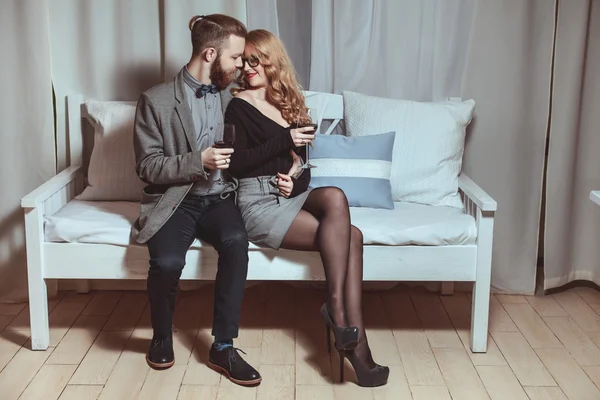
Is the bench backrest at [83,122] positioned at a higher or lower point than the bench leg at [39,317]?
higher

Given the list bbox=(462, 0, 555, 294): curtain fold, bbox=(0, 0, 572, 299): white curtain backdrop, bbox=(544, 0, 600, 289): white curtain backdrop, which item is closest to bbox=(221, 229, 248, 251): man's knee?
bbox=(0, 0, 572, 299): white curtain backdrop

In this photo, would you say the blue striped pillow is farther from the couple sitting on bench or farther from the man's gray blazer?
the man's gray blazer

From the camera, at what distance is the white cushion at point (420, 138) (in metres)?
2.93

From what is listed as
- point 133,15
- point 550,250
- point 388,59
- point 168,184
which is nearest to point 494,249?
point 550,250

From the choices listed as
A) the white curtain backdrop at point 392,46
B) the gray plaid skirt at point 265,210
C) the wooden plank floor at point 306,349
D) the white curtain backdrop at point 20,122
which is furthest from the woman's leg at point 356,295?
the white curtain backdrop at point 20,122

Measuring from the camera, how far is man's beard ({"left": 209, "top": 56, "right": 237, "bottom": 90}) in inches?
102

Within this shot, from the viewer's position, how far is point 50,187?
2.70 metres

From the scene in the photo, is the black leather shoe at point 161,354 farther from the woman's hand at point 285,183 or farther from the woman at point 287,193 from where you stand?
the woman's hand at point 285,183

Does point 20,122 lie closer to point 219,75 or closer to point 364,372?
point 219,75

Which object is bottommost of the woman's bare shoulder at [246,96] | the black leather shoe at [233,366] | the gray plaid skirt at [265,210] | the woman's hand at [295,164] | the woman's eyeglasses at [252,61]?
the black leather shoe at [233,366]

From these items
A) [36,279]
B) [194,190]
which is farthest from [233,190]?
[36,279]

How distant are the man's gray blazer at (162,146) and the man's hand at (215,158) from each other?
0.06 m

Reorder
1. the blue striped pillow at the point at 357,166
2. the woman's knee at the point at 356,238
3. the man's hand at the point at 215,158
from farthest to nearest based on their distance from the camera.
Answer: the blue striped pillow at the point at 357,166, the woman's knee at the point at 356,238, the man's hand at the point at 215,158

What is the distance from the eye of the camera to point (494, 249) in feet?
10.5
